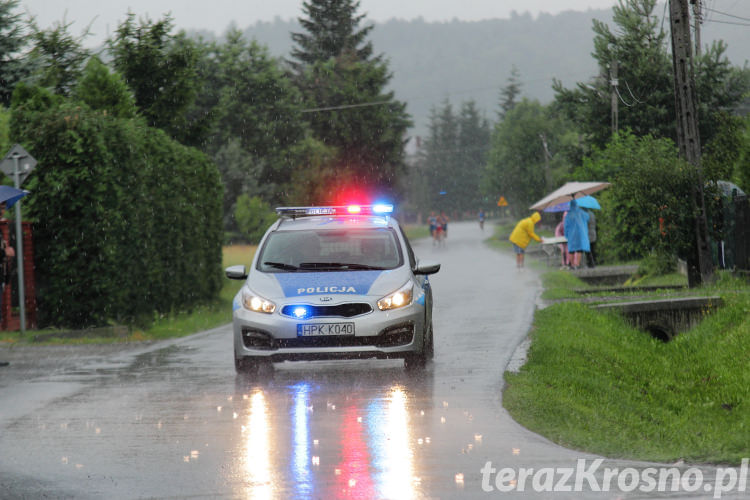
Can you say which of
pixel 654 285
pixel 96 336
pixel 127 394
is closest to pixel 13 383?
pixel 127 394

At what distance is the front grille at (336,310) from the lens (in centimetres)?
1088

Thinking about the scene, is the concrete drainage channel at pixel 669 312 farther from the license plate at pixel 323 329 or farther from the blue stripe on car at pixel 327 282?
the license plate at pixel 323 329

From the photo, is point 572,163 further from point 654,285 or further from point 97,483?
point 97,483

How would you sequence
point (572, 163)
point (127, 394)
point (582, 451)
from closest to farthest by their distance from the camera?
point (582, 451) → point (127, 394) → point (572, 163)

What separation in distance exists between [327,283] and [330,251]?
82 cm

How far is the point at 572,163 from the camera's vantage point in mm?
45469

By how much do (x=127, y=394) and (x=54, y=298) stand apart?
22.5 ft

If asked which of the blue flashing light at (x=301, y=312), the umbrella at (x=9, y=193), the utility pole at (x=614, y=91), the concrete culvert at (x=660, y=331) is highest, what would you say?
the utility pole at (x=614, y=91)

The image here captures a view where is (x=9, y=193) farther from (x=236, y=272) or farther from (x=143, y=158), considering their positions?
(x=236, y=272)

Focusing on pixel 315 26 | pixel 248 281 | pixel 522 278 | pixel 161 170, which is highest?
pixel 315 26

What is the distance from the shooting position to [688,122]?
2131 cm

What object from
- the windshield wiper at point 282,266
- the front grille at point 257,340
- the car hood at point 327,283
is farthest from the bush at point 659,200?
the front grille at point 257,340

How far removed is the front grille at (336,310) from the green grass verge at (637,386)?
5.19 feet

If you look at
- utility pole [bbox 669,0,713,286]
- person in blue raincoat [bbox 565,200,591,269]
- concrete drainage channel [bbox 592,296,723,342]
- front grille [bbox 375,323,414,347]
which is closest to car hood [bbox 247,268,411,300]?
front grille [bbox 375,323,414,347]
